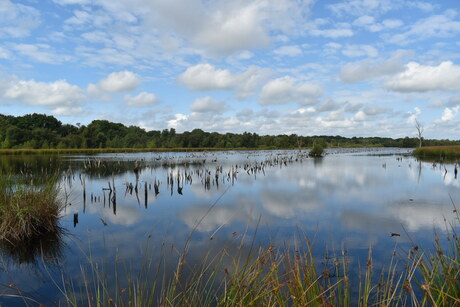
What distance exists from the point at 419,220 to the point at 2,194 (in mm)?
15800

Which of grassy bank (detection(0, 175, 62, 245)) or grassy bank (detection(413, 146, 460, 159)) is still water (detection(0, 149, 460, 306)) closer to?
grassy bank (detection(0, 175, 62, 245))

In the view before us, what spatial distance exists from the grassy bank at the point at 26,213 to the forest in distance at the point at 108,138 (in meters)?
80.2

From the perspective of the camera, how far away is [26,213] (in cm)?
998

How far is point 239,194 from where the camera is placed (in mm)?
19266

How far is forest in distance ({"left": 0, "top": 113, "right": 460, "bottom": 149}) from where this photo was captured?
94375 mm

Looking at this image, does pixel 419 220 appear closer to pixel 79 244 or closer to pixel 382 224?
pixel 382 224

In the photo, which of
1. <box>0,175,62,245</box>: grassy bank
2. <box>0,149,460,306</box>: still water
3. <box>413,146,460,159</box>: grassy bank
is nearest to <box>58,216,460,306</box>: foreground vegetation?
<box>0,149,460,306</box>: still water

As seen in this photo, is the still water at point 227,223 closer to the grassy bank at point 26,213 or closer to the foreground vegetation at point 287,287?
the foreground vegetation at point 287,287

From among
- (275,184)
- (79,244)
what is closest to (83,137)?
(275,184)

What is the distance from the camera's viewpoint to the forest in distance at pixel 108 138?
94.4 m

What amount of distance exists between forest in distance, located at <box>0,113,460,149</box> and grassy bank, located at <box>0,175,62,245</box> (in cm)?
8018

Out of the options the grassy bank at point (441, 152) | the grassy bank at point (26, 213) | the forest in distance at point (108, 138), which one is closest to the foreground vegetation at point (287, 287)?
the grassy bank at point (26, 213)

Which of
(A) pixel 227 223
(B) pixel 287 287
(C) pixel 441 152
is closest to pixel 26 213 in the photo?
(A) pixel 227 223

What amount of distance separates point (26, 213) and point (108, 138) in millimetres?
119117
